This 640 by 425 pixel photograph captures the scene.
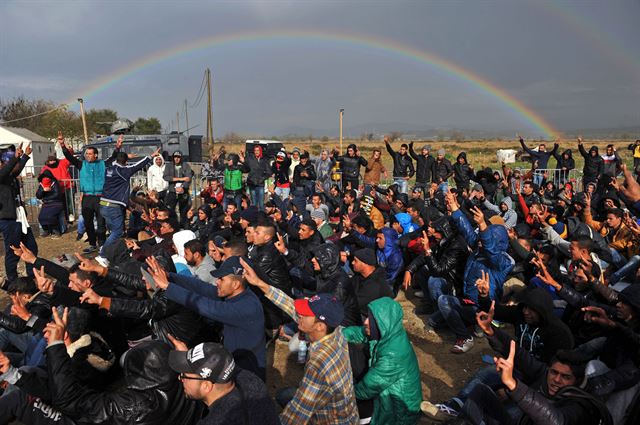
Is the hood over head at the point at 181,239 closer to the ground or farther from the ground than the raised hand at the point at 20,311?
farther from the ground

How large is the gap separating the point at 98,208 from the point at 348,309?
715 cm

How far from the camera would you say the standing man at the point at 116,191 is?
9164 mm

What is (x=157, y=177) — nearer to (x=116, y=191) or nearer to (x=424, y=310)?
(x=116, y=191)

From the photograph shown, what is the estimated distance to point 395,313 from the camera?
3596 mm

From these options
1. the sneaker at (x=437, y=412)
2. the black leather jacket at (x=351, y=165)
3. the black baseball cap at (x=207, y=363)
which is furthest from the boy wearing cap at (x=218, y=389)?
the black leather jacket at (x=351, y=165)

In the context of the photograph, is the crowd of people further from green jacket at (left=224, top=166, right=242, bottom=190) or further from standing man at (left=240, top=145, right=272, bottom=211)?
standing man at (left=240, top=145, right=272, bottom=211)

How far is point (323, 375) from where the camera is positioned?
3008mm

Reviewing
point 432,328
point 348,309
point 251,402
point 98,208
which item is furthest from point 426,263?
point 98,208

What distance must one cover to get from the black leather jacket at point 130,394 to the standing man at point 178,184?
797cm

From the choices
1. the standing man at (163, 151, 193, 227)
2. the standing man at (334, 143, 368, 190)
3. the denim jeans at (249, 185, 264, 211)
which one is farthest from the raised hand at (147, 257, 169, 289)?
the standing man at (334, 143, 368, 190)

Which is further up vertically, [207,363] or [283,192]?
[207,363]

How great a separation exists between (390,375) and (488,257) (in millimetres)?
2719

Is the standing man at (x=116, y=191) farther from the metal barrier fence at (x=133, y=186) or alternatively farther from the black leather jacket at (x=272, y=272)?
the black leather jacket at (x=272, y=272)

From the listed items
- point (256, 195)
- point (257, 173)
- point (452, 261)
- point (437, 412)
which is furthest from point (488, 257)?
point (256, 195)
